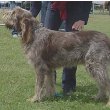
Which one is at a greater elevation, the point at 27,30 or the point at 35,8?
the point at 35,8

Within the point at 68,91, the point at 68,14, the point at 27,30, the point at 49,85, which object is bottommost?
the point at 68,91

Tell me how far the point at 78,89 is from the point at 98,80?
135cm

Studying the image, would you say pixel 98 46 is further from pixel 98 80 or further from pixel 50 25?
pixel 50 25

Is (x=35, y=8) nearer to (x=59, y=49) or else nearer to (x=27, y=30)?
(x=27, y=30)

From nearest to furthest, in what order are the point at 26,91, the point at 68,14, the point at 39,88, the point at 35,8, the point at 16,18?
the point at 16,18, the point at 39,88, the point at 68,14, the point at 26,91, the point at 35,8

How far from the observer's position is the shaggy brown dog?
7.64 metres

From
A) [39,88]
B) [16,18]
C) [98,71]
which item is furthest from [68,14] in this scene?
[39,88]

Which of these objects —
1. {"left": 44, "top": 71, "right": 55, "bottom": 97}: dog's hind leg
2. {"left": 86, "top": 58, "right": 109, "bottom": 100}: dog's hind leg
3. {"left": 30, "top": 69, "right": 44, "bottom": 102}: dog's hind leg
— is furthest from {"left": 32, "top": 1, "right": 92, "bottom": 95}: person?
{"left": 30, "top": 69, "right": 44, "bottom": 102}: dog's hind leg

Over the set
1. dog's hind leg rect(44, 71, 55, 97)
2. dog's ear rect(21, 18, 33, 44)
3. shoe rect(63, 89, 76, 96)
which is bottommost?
shoe rect(63, 89, 76, 96)

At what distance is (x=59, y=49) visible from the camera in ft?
25.4

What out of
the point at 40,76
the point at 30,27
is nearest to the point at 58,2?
the point at 30,27

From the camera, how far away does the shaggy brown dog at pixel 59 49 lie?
7.64 m

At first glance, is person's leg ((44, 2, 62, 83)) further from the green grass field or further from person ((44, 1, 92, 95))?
the green grass field

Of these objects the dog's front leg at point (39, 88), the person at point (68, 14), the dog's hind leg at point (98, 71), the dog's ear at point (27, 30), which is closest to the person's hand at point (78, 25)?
the person at point (68, 14)
